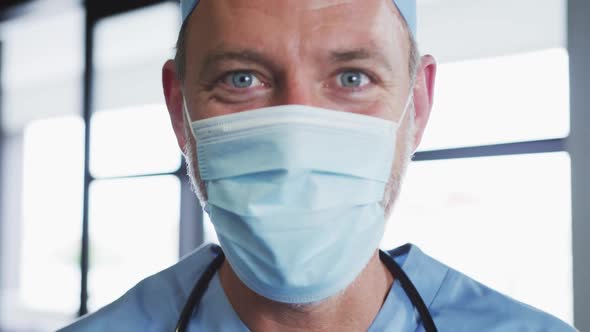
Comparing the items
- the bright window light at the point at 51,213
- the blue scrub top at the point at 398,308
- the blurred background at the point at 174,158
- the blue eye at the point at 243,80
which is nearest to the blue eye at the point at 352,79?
the blue eye at the point at 243,80

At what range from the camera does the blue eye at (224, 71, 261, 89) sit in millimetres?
727

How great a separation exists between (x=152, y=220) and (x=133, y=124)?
515mm

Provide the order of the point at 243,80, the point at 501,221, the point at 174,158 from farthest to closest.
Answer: the point at 174,158 < the point at 501,221 < the point at 243,80

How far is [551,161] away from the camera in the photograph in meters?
1.53

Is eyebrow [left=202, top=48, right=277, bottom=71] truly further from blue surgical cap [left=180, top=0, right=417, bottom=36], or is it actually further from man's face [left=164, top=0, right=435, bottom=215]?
blue surgical cap [left=180, top=0, right=417, bottom=36]

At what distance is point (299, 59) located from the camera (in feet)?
2.27

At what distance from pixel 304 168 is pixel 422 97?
0.33 meters

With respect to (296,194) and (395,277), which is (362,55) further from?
(395,277)

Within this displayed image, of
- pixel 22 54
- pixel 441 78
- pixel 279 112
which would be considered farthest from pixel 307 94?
pixel 22 54

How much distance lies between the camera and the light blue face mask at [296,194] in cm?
62

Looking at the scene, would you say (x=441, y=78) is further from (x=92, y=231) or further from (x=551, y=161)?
(x=92, y=231)

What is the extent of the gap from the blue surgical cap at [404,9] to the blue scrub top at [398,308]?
1.33 feet

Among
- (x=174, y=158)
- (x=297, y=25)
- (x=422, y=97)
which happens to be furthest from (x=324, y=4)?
(x=174, y=158)

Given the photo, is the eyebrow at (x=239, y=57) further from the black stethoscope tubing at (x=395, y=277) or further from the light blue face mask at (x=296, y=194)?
the black stethoscope tubing at (x=395, y=277)
